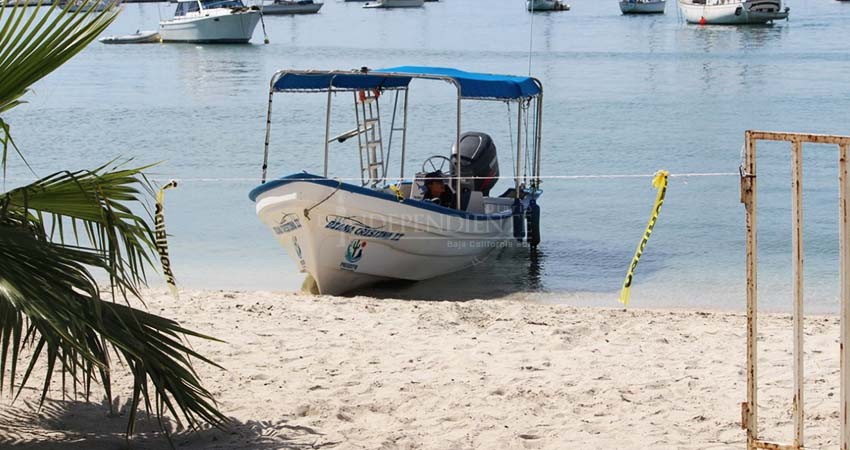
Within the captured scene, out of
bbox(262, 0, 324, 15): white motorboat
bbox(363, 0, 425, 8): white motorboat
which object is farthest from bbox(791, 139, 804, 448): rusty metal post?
bbox(363, 0, 425, 8): white motorboat

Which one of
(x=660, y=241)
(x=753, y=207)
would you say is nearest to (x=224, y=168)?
(x=660, y=241)

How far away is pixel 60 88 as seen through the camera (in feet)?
127

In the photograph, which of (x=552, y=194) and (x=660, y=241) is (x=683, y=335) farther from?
(x=552, y=194)

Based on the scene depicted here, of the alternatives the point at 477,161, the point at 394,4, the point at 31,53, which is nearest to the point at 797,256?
the point at 31,53

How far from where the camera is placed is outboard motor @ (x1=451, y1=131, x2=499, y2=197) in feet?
43.7

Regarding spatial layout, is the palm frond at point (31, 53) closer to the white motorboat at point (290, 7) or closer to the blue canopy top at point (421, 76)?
the blue canopy top at point (421, 76)

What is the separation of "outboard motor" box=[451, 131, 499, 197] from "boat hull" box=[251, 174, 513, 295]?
0.92 metres

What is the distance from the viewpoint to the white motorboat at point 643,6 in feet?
251

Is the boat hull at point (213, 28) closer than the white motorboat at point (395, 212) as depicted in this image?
No

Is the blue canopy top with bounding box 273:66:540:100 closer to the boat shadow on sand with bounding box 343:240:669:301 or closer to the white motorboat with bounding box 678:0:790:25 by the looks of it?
the boat shadow on sand with bounding box 343:240:669:301

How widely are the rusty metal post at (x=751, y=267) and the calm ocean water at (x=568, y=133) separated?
23.5 ft

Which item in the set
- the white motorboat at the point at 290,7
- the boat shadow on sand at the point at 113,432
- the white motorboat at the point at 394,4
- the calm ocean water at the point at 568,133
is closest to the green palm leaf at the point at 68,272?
the boat shadow on sand at the point at 113,432

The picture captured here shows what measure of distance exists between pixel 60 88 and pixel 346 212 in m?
30.7

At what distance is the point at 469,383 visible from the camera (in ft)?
21.6
